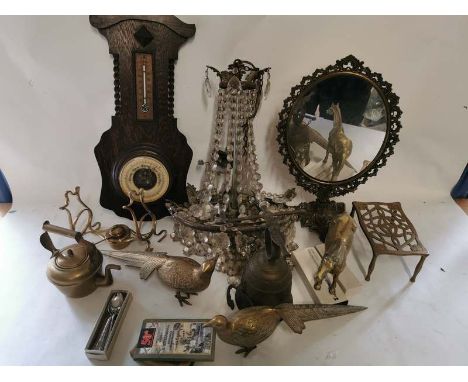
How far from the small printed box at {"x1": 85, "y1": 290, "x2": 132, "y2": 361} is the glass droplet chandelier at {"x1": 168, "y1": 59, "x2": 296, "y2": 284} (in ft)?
1.05

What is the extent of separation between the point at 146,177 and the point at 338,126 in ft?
2.70

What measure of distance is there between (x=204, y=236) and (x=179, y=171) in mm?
326

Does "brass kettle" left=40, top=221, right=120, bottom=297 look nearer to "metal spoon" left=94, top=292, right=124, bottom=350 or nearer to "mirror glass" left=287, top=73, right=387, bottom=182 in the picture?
"metal spoon" left=94, top=292, right=124, bottom=350

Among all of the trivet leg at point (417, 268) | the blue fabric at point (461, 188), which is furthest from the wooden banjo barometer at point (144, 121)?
the blue fabric at point (461, 188)

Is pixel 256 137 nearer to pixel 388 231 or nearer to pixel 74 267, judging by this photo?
pixel 388 231

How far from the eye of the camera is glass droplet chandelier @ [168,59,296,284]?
3.64ft

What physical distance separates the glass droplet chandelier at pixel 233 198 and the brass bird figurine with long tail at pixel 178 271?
0.46 feet

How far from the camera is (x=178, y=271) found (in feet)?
3.51

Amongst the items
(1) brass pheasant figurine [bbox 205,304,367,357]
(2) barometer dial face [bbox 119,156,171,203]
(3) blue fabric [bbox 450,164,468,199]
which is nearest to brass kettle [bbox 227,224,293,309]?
(1) brass pheasant figurine [bbox 205,304,367,357]

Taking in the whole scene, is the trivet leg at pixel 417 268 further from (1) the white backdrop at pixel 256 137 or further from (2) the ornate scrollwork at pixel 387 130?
(2) the ornate scrollwork at pixel 387 130

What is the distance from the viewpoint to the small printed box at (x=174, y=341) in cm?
92

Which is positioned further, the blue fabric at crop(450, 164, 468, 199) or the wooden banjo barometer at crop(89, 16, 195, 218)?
the blue fabric at crop(450, 164, 468, 199)

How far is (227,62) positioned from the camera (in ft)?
4.12

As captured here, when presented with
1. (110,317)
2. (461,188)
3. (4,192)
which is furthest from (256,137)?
(4,192)
